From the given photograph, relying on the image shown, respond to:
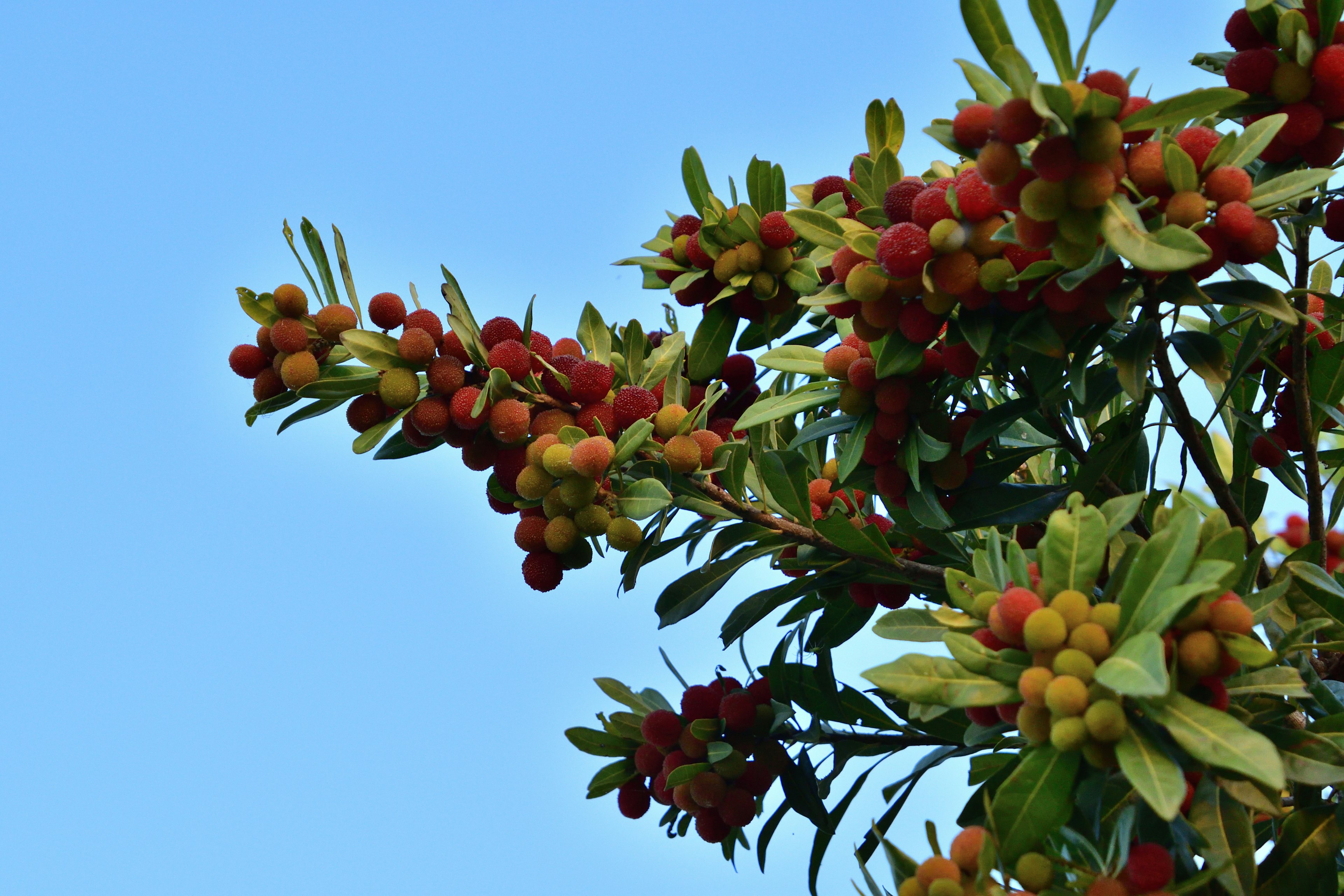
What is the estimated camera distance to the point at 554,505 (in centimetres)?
200

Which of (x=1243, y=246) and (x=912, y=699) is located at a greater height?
(x=1243, y=246)

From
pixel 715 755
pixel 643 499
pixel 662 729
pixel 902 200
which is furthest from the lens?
pixel 662 729

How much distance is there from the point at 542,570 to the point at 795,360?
582mm

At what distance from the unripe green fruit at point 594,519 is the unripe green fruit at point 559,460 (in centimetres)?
10

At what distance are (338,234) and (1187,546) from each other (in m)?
1.47

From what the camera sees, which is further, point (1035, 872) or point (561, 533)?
point (561, 533)

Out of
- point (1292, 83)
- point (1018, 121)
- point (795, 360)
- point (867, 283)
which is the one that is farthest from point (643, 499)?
point (1292, 83)

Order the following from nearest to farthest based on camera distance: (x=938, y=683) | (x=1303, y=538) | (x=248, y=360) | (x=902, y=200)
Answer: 1. (x=938, y=683)
2. (x=902, y=200)
3. (x=248, y=360)
4. (x=1303, y=538)

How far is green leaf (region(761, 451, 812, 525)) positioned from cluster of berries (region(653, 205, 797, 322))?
1.18 feet

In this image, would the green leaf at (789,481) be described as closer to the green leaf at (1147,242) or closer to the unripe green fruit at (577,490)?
the unripe green fruit at (577,490)

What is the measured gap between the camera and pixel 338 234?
2088mm

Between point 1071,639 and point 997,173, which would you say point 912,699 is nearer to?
point 1071,639

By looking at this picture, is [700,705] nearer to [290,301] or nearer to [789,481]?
[789,481]

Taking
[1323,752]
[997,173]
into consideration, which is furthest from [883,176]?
[1323,752]
